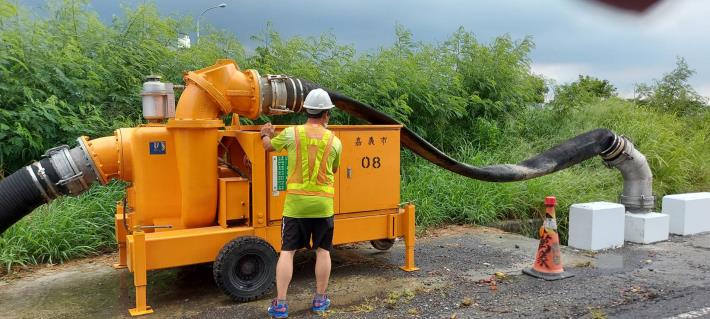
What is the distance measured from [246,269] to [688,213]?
6.31 m

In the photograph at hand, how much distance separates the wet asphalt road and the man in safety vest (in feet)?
1.07

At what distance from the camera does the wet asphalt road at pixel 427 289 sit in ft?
14.7

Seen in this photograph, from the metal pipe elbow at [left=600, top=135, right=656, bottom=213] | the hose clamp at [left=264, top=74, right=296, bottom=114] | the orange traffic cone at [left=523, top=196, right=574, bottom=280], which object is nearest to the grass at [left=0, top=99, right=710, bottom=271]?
the metal pipe elbow at [left=600, top=135, right=656, bottom=213]

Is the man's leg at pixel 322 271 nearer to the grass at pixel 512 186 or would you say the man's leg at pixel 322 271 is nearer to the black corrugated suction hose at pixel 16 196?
the black corrugated suction hose at pixel 16 196

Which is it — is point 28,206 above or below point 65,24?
below

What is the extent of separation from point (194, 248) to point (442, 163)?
9.35ft

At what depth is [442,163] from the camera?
20.0ft

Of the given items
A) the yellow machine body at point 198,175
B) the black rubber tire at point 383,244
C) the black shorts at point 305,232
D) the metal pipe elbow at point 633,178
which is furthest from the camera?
the metal pipe elbow at point 633,178

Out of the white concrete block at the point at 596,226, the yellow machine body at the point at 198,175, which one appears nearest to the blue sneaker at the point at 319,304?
the yellow machine body at the point at 198,175

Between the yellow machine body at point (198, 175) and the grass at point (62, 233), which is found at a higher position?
the yellow machine body at point (198, 175)

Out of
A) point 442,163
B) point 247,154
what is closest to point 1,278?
point 247,154

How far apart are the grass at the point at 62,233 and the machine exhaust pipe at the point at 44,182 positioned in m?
1.40

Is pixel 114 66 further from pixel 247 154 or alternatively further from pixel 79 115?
pixel 247 154

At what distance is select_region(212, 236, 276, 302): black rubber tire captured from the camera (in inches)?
176
